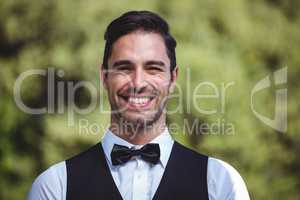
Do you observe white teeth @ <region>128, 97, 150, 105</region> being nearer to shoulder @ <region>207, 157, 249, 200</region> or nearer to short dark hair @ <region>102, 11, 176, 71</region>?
short dark hair @ <region>102, 11, 176, 71</region>

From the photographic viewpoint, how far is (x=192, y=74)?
2.87m

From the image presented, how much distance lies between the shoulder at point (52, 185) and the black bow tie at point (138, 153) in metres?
0.23

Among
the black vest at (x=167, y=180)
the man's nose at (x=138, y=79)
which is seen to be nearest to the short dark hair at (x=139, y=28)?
the man's nose at (x=138, y=79)

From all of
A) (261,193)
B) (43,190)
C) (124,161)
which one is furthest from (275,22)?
(43,190)

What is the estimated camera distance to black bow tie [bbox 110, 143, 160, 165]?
96.9 inches

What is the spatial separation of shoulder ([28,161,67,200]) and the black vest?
27 millimetres

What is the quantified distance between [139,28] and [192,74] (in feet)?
1.50

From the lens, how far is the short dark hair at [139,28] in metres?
2.57

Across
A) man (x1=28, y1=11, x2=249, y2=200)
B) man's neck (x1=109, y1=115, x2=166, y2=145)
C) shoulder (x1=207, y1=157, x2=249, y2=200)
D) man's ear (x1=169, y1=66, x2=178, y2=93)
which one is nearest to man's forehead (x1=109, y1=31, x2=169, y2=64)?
man (x1=28, y1=11, x2=249, y2=200)

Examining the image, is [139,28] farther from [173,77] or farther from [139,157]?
[139,157]

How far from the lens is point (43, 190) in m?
2.49

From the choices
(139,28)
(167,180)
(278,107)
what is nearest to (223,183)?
(167,180)

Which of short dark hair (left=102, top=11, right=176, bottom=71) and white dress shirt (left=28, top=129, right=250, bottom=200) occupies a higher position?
short dark hair (left=102, top=11, right=176, bottom=71)

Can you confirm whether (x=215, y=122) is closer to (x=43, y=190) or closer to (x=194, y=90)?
(x=194, y=90)
